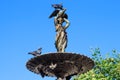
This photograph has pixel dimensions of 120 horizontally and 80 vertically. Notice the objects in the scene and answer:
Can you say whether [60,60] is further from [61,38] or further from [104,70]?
[104,70]

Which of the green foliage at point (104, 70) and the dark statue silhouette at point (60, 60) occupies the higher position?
the green foliage at point (104, 70)

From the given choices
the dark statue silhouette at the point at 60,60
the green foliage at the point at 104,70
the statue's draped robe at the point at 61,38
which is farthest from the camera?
the green foliage at the point at 104,70

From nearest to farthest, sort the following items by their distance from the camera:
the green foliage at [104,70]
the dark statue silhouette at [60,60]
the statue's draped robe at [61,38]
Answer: the dark statue silhouette at [60,60] < the statue's draped robe at [61,38] < the green foliage at [104,70]

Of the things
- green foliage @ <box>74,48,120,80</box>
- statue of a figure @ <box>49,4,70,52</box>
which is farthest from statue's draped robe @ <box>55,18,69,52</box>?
green foliage @ <box>74,48,120,80</box>

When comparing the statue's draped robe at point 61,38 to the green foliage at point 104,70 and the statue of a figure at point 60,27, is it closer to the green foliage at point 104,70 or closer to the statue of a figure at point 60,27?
the statue of a figure at point 60,27

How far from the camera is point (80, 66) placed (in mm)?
17266

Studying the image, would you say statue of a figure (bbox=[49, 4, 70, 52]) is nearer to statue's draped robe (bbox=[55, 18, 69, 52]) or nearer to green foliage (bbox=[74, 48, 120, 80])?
statue's draped robe (bbox=[55, 18, 69, 52])

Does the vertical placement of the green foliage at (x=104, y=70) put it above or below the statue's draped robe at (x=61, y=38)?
above

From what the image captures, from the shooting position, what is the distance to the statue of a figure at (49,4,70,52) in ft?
56.5

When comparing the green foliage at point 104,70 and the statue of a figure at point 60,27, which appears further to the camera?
the green foliage at point 104,70

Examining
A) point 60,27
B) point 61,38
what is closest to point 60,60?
point 61,38

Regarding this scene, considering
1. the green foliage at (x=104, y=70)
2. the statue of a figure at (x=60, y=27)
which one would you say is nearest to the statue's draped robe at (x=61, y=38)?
A: the statue of a figure at (x=60, y=27)

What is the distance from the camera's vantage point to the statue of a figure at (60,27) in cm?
1722

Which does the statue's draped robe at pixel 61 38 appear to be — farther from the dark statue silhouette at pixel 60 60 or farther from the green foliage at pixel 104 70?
the green foliage at pixel 104 70
